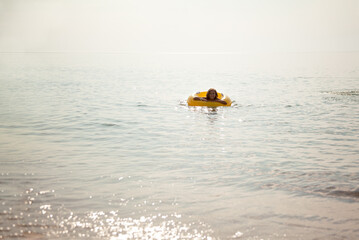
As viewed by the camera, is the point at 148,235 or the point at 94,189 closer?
the point at 148,235

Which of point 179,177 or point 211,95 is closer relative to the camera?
point 179,177

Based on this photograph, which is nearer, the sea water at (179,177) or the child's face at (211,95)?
the sea water at (179,177)

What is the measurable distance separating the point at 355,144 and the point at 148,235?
A: 6.82 m

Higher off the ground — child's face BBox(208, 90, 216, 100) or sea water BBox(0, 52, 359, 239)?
child's face BBox(208, 90, 216, 100)

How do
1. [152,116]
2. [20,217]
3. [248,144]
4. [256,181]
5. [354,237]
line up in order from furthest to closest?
[152,116] < [248,144] < [256,181] < [20,217] < [354,237]

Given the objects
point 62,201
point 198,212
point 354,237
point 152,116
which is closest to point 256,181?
point 198,212

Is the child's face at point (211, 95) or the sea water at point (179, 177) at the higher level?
the child's face at point (211, 95)

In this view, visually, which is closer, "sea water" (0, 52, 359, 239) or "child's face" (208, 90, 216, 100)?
"sea water" (0, 52, 359, 239)

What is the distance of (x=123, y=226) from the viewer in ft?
16.9

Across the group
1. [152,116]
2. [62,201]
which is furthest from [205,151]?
[152,116]

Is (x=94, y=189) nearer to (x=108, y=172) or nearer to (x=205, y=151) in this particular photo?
(x=108, y=172)

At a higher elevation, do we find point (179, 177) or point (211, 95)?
point (211, 95)

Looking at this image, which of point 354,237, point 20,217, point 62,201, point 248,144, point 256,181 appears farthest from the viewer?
point 248,144

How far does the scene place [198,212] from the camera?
5664 mm
